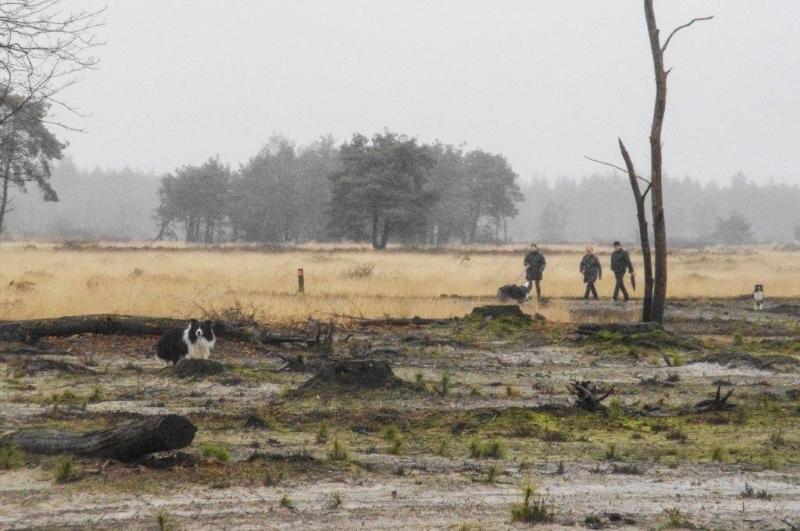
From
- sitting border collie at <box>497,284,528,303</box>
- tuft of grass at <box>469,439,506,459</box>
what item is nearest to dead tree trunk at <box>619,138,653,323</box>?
sitting border collie at <box>497,284,528,303</box>

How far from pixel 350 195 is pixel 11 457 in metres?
54.6

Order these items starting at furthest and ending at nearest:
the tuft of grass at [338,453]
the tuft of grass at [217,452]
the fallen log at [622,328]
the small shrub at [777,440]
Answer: the fallen log at [622,328], the small shrub at [777,440], the tuft of grass at [338,453], the tuft of grass at [217,452]

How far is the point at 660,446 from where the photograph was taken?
9008 mm

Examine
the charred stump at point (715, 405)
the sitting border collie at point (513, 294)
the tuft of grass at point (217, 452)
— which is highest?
the sitting border collie at point (513, 294)

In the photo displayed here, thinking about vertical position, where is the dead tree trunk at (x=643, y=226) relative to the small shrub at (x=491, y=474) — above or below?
above

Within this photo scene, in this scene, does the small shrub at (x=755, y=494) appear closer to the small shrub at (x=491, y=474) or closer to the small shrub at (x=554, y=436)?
the small shrub at (x=491, y=474)

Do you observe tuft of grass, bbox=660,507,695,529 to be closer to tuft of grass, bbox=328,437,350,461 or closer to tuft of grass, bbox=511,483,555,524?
tuft of grass, bbox=511,483,555,524

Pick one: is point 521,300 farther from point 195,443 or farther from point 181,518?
point 181,518

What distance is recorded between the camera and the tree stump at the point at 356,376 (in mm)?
11539

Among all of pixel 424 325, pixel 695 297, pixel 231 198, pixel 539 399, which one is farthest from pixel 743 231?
pixel 539 399

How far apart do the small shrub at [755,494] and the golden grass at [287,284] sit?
45.5 ft

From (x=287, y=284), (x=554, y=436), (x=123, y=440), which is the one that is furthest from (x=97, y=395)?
(x=287, y=284)

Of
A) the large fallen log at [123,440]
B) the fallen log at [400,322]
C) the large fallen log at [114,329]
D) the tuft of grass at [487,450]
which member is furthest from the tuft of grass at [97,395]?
the fallen log at [400,322]

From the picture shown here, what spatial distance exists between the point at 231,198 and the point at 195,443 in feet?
242
